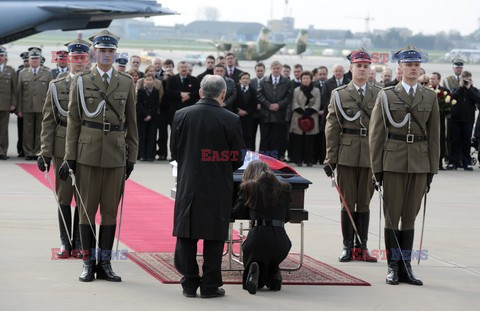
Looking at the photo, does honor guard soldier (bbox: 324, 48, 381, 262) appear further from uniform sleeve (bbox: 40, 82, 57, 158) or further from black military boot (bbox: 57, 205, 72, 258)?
uniform sleeve (bbox: 40, 82, 57, 158)

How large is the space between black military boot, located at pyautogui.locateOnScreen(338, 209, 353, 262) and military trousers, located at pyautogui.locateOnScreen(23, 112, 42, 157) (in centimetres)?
906

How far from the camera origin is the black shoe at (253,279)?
6.86 m

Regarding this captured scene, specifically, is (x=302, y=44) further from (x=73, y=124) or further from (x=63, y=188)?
(x=73, y=124)

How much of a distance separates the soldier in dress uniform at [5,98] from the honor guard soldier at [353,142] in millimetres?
9416

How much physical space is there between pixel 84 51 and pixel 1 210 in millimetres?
3447

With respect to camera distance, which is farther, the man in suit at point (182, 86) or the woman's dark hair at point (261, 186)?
the man in suit at point (182, 86)

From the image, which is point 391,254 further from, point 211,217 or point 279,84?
point 279,84

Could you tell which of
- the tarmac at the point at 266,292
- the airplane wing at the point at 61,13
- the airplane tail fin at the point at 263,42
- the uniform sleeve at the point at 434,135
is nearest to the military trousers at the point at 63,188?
the tarmac at the point at 266,292

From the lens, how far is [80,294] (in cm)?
669

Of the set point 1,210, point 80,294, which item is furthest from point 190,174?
point 1,210

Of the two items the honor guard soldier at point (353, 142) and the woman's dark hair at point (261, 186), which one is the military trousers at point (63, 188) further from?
the honor guard soldier at point (353, 142)

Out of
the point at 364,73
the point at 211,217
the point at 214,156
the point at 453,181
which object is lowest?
the point at 453,181

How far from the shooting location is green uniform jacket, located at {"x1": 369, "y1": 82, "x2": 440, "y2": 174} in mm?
7574

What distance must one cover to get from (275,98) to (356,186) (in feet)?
27.5
